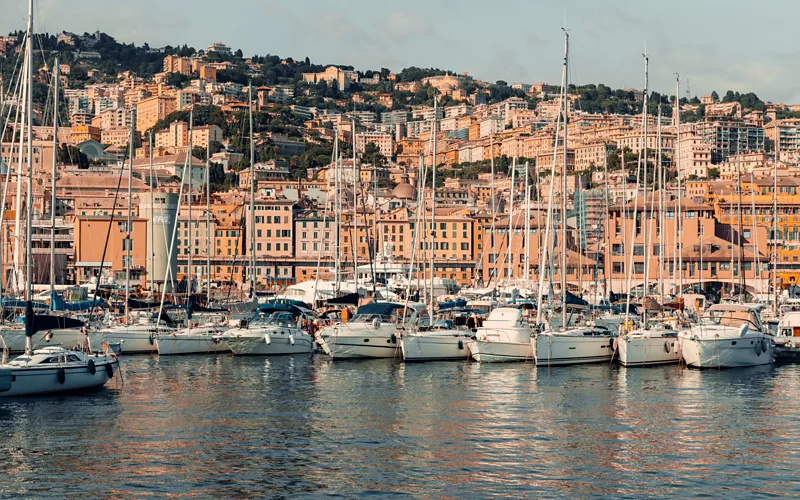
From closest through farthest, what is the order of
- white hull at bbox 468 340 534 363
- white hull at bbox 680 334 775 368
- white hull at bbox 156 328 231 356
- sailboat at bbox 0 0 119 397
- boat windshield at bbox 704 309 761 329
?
sailboat at bbox 0 0 119 397, white hull at bbox 680 334 775 368, boat windshield at bbox 704 309 761 329, white hull at bbox 468 340 534 363, white hull at bbox 156 328 231 356

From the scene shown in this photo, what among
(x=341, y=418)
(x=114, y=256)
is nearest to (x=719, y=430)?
(x=341, y=418)

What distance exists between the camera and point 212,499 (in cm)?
2070

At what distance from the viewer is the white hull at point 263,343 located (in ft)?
142

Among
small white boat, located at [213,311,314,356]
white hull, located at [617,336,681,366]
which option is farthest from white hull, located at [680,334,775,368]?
small white boat, located at [213,311,314,356]

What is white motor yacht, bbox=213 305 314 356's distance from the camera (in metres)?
43.4

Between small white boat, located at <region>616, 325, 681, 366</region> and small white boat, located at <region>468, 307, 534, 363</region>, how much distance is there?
3295 mm

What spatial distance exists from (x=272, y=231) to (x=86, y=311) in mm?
55591

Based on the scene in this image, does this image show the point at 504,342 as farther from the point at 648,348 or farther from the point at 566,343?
the point at 648,348

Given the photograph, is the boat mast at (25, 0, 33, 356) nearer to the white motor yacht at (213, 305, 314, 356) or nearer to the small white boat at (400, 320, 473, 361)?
the white motor yacht at (213, 305, 314, 356)

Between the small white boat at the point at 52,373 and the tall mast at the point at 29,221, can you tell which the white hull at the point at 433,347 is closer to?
the small white boat at the point at 52,373

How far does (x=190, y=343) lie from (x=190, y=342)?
0.13 ft

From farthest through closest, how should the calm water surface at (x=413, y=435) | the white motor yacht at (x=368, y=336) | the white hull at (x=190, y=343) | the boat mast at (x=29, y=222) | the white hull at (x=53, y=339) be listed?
1. the white hull at (x=190, y=343)
2. the white motor yacht at (x=368, y=336)
3. the white hull at (x=53, y=339)
4. the boat mast at (x=29, y=222)
5. the calm water surface at (x=413, y=435)

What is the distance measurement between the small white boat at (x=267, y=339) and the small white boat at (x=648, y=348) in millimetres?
12292

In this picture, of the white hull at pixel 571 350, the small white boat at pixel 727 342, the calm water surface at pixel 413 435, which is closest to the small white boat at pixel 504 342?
the white hull at pixel 571 350
